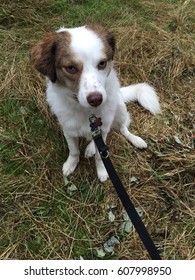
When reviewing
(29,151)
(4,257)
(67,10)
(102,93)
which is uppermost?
(102,93)

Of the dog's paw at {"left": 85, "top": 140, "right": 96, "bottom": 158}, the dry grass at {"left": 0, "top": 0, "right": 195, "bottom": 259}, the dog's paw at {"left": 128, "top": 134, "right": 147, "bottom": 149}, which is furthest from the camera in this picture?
the dog's paw at {"left": 128, "top": 134, "right": 147, "bottom": 149}

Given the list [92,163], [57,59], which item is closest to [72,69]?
[57,59]

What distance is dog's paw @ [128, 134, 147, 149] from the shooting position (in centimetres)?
307

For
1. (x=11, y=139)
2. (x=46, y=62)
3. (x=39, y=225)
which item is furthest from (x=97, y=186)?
(x=46, y=62)

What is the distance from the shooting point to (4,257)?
246cm

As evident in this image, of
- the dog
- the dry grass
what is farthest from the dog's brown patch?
the dry grass

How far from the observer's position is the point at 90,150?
116 inches

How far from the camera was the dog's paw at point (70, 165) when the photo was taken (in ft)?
9.53

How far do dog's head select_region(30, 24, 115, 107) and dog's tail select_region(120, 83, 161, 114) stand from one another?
95 cm

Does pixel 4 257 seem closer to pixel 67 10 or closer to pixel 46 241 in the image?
pixel 46 241

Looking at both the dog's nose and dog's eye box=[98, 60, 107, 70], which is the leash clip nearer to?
the dog's nose

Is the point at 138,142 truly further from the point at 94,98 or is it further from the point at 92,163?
the point at 94,98

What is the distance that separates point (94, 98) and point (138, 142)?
1.13 m
